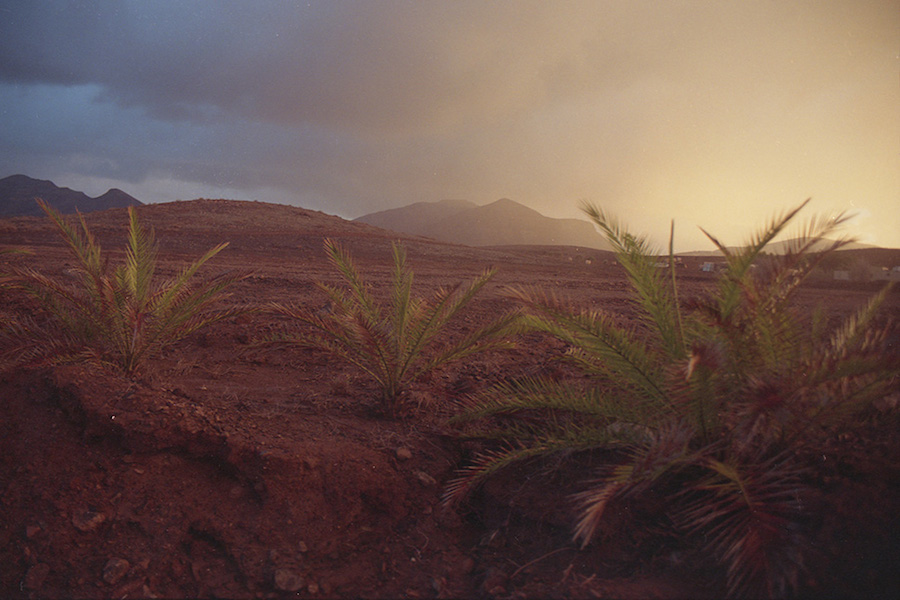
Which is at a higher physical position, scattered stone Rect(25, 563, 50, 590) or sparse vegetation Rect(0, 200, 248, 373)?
sparse vegetation Rect(0, 200, 248, 373)

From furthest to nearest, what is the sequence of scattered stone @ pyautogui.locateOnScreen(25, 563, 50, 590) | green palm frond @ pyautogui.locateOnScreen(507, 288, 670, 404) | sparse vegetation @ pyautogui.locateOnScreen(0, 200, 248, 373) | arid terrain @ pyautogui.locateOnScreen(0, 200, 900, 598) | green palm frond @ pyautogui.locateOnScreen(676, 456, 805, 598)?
sparse vegetation @ pyautogui.locateOnScreen(0, 200, 248, 373) < green palm frond @ pyautogui.locateOnScreen(507, 288, 670, 404) < scattered stone @ pyautogui.locateOnScreen(25, 563, 50, 590) < arid terrain @ pyautogui.locateOnScreen(0, 200, 900, 598) < green palm frond @ pyautogui.locateOnScreen(676, 456, 805, 598)

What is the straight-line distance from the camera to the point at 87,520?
2.68 metres

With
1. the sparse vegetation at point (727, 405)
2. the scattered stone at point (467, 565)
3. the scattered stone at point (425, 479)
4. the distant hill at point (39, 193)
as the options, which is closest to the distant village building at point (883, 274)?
the sparse vegetation at point (727, 405)

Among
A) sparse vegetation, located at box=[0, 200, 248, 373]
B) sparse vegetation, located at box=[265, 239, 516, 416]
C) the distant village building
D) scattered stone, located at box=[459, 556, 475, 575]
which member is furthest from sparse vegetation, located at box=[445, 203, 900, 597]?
the distant village building

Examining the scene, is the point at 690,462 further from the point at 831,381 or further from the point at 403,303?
the point at 403,303

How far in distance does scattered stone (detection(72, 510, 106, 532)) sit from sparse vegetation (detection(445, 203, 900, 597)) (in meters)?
1.91

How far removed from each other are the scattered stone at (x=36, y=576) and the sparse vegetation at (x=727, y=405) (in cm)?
206

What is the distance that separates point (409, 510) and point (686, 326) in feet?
6.72

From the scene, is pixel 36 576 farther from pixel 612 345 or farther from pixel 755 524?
pixel 755 524

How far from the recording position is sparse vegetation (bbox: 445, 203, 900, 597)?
213cm

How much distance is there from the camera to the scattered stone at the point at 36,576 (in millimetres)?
2432

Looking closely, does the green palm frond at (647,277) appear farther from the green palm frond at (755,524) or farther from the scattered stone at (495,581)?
the scattered stone at (495,581)

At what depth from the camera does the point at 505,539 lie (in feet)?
9.05

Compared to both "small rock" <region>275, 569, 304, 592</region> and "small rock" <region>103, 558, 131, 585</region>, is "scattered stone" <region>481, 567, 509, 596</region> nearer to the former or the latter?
"small rock" <region>275, 569, 304, 592</region>
